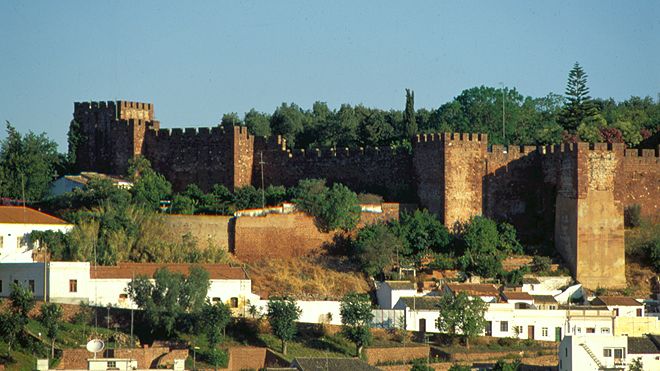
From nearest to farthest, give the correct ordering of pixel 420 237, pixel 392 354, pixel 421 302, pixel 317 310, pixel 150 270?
pixel 392 354 → pixel 150 270 → pixel 317 310 → pixel 421 302 → pixel 420 237

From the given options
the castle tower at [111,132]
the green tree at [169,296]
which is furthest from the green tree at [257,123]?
the green tree at [169,296]

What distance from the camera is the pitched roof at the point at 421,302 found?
38.0m

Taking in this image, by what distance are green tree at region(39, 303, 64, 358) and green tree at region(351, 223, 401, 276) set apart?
35.5 ft

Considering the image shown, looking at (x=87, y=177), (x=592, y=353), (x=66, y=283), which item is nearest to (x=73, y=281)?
(x=66, y=283)

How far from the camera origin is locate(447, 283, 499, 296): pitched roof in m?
39.0

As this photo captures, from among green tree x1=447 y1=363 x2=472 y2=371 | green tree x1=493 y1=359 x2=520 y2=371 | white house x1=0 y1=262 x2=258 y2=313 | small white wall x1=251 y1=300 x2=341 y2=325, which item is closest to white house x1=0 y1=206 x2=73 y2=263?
white house x1=0 y1=262 x2=258 y2=313

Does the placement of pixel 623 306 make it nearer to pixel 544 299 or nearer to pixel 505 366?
pixel 544 299

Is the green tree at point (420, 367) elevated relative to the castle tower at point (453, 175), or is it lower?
lower

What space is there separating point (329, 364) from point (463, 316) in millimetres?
5612

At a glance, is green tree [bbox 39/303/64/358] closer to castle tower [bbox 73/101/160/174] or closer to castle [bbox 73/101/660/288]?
castle [bbox 73/101/660/288]

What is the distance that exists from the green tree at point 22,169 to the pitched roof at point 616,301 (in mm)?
20638

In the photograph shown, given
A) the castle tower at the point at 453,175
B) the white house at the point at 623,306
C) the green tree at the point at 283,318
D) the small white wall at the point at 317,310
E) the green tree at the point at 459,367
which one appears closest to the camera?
the green tree at the point at 459,367

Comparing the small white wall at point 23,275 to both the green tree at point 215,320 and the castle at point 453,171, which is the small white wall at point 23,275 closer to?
the green tree at point 215,320

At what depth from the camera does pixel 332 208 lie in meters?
42.3
